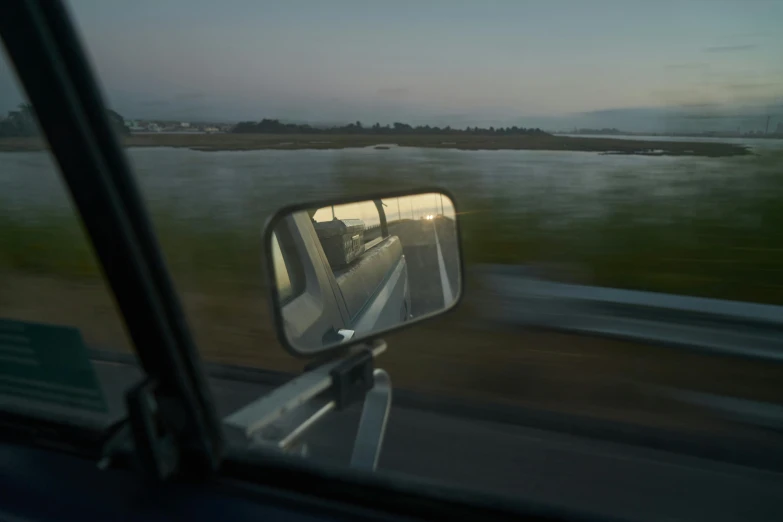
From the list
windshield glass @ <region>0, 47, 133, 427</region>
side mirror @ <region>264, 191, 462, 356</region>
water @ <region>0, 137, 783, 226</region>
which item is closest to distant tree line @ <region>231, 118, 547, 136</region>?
water @ <region>0, 137, 783, 226</region>

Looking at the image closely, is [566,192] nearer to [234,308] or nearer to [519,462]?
[519,462]

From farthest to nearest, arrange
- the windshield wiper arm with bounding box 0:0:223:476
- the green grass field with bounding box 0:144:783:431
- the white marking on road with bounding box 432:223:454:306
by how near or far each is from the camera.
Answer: the green grass field with bounding box 0:144:783:431 → the white marking on road with bounding box 432:223:454:306 → the windshield wiper arm with bounding box 0:0:223:476

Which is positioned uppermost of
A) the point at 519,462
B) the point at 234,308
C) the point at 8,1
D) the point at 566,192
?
the point at 8,1

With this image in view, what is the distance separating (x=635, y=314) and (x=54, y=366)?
2174 millimetres

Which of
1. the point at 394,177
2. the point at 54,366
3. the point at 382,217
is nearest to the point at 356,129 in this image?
the point at 394,177

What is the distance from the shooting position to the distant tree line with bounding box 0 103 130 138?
76.8 inches

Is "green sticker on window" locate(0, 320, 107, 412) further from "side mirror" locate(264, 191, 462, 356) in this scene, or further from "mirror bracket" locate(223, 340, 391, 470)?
"side mirror" locate(264, 191, 462, 356)

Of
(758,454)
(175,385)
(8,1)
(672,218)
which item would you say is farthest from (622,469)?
(8,1)

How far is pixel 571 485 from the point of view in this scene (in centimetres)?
243

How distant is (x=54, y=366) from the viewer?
2.35 metres

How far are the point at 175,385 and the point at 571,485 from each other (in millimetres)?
1310

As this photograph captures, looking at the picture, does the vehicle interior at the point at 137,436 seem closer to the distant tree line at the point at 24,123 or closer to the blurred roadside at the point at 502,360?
the distant tree line at the point at 24,123

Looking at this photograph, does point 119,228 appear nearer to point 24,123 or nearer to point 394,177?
point 24,123

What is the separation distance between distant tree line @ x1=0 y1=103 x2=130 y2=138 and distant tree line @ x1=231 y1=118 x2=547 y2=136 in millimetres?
570
